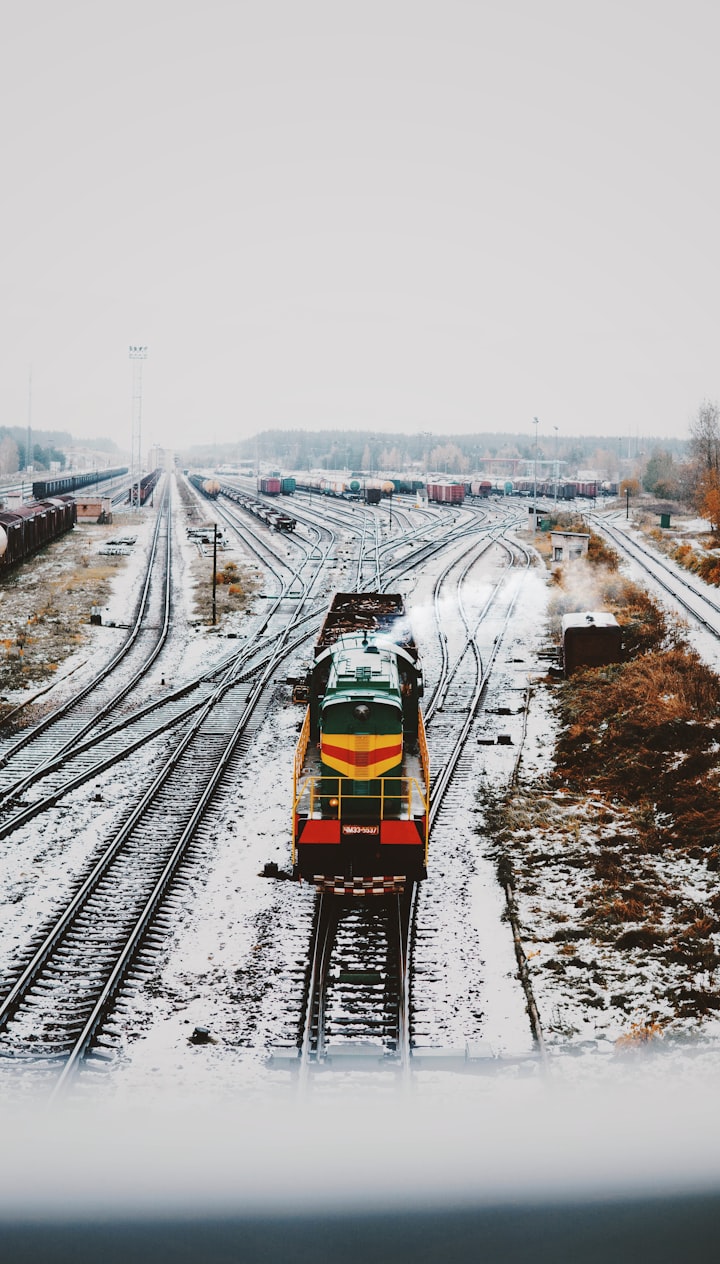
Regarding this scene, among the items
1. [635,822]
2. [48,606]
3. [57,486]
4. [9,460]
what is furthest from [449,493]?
[635,822]

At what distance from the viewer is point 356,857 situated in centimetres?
1502

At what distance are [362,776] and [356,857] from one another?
142 cm

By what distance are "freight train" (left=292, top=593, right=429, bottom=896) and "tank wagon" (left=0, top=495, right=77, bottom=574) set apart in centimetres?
3655

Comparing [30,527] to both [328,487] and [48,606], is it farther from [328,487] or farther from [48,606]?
[328,487]

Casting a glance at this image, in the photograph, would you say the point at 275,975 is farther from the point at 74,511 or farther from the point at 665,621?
the point at 74,511

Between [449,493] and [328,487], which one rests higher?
[328,487]

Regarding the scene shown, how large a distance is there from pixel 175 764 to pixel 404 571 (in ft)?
111

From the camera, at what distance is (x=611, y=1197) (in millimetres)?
1646

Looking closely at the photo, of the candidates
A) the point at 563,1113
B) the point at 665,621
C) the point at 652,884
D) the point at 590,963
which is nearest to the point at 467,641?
the point at 665,621

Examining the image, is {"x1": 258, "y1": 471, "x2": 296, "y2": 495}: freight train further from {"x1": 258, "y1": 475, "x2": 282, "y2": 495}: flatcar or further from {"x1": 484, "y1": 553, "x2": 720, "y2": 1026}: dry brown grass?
{"x1": 484, "y1": 553, "x2": 720, "y2": 1026}: dry brown grass

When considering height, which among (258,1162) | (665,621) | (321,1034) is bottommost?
(321,1034)

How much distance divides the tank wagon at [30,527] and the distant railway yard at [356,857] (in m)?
16.8

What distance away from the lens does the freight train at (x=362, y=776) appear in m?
14.9

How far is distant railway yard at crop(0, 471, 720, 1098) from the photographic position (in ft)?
39.2
